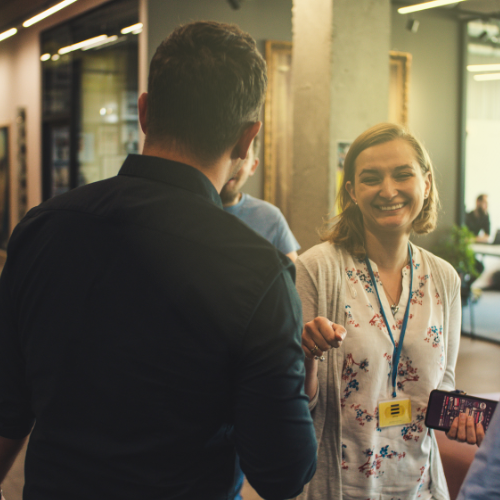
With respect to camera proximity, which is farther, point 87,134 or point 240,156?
point 87,134

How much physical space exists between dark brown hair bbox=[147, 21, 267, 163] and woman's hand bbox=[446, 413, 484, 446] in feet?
3.07

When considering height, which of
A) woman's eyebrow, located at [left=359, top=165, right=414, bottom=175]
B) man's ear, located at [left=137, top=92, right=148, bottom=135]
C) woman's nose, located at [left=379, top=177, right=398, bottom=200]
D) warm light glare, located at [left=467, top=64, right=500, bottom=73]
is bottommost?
woman's nose, located at [left=379, top=177, right=398, bottom=200]

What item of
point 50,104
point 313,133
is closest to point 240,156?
point 313,133

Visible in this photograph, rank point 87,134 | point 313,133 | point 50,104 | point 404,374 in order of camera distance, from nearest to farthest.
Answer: point 404,374 → point 313,133 → point 87,134 → point 50,104

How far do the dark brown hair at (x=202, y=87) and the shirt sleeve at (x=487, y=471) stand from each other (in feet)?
2.01

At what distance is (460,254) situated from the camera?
6.09m

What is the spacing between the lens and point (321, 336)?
116 centimetres

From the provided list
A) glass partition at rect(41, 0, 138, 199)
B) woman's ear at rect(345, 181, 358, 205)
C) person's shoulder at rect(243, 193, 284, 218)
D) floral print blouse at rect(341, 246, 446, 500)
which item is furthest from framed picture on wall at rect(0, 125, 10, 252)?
floral print blouse at rect(341, 246, 446, 500)

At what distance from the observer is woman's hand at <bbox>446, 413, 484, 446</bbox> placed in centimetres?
129

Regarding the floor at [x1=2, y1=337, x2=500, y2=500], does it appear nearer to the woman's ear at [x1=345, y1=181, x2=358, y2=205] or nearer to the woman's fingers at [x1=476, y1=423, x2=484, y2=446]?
the woman's ear at [x1=345, y1=181, x2=358, y2=205]

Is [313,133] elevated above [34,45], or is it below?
below

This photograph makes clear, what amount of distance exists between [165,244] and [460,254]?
5894mm

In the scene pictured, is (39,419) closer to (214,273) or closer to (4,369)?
(4,369)

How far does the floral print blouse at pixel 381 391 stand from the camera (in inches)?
55.2
